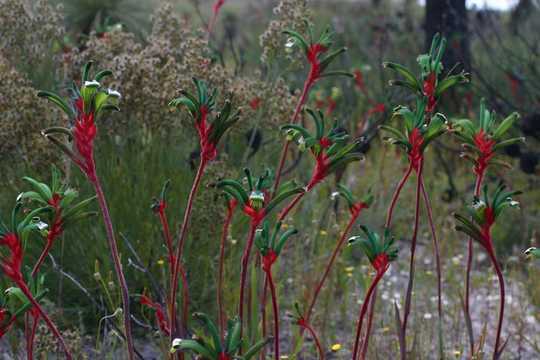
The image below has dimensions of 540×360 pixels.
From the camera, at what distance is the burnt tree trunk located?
5.50 metres

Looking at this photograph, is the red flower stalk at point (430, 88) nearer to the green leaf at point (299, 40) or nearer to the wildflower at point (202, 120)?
the green leaf at point (299, 40)

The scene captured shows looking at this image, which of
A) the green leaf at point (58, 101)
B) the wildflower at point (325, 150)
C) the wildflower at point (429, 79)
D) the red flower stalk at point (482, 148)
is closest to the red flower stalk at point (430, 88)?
the wildflower at point (429, 79)

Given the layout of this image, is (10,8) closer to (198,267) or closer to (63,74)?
(63,74)

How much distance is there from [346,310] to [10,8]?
185 cm

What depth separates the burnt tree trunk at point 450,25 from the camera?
18.0ft

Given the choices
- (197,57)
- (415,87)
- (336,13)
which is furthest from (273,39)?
(336,13)

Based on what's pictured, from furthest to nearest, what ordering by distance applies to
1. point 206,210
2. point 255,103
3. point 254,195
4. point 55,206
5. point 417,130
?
point 255,103 → point 206,210 → point 417,130 → point 55,206 → point 254,195

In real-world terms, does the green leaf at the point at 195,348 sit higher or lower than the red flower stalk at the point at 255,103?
lower

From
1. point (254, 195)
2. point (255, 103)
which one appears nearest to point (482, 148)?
point (254, 195)

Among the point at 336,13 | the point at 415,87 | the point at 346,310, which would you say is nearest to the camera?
the point at 415,87

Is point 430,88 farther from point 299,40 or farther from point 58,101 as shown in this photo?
point 58,101

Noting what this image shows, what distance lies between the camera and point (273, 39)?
3338mm

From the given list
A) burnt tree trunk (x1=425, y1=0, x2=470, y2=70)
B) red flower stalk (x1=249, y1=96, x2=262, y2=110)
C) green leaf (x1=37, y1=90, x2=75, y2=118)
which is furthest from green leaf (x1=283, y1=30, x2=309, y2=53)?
burnt tree trunk (x1=425, y1=0, x2=470, y2=70)

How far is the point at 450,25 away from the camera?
19.9 feet
